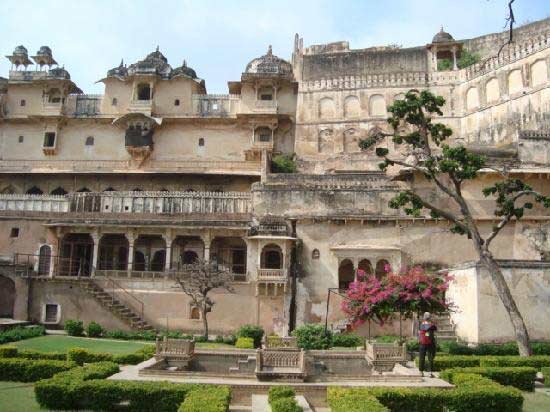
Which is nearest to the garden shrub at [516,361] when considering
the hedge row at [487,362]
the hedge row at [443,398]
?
the hedge row at [487,362]

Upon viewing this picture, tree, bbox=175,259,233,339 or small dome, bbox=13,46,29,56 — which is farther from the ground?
small dome, bbox=13,46,29,56

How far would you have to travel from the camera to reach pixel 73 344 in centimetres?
2197

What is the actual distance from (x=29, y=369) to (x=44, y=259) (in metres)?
17.8

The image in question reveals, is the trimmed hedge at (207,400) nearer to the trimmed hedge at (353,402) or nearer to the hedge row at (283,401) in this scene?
the hedge row at (283,401)

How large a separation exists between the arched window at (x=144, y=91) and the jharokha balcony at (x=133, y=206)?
11774 mm

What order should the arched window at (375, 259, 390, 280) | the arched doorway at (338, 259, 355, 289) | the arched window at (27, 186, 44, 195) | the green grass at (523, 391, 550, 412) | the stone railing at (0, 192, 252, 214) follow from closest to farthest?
the green grass at (523, 391, 550, 412) < the arched window at (375, 259, 390, 280) < the arched doorway at (338, 259, 355, 289) < the stone railing at (0, 192, 252, 214) < the arched window at (27, 186, 44, 195)

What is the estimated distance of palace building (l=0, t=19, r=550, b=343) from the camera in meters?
28.2

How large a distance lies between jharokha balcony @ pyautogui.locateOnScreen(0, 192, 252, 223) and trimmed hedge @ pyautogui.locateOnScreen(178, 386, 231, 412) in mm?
20025

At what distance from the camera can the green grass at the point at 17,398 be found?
37.0ft

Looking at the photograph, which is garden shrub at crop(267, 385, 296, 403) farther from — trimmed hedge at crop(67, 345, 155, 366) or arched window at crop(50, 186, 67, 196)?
arched window at crop(50, 186, 67, 196)

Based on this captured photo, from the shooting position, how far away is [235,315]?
1110 inches

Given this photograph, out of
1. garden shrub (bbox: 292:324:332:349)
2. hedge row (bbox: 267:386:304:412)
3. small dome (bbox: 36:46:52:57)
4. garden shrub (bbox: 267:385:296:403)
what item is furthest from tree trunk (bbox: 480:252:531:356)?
small dome (bbox: 36:46:52:57)

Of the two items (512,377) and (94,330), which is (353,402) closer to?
(512,377)

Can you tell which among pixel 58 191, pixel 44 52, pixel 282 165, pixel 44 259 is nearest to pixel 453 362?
pixel 44 259
